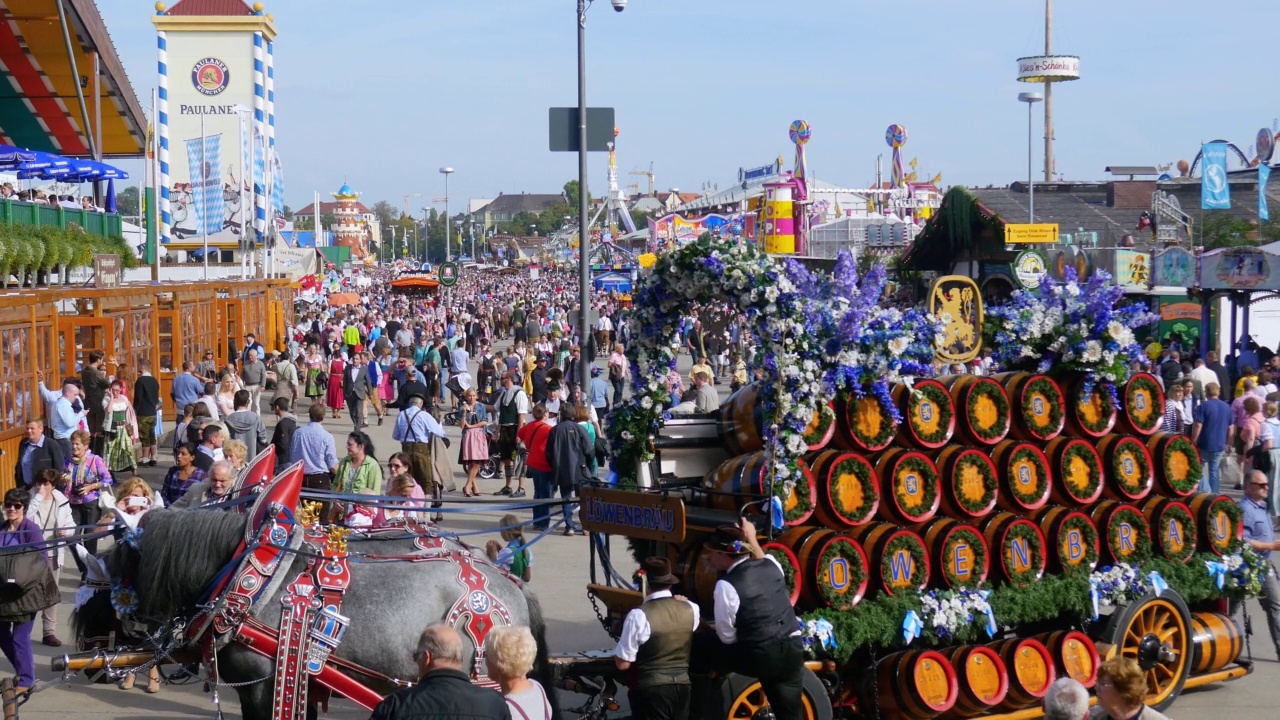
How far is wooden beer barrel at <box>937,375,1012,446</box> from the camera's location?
Answer: 8.53 metres

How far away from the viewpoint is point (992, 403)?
866 cm

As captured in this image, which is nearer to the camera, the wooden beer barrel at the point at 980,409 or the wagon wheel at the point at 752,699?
the wagon wheel at the point at 752,699

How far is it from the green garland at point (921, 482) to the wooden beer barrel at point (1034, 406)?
0.86 metres

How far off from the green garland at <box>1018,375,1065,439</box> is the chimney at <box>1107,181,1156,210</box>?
127ft

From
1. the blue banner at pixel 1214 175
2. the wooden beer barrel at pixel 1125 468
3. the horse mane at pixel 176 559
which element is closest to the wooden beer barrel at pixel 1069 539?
the wooden beer barrel at pixel 1125 468

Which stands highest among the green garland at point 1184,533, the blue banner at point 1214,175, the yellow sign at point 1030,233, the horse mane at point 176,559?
the blue banner at point 1214,175

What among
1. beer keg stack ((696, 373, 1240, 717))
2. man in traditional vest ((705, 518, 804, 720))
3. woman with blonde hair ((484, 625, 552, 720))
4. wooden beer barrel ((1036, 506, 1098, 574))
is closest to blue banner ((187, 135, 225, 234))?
beer keg stack ((696, 373, 1240, 717))

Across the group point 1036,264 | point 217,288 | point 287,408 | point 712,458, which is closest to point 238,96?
point 217,288

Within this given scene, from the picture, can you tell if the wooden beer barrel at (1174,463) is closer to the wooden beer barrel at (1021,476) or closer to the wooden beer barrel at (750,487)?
the wooden beer barrel at (1021,476)

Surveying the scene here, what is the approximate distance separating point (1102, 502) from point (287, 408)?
339 inches

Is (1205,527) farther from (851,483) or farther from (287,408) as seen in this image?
(287,408)

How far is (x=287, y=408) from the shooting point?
47.2 ft

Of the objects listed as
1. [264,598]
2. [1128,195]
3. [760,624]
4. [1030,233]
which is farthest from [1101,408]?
[1128,195]

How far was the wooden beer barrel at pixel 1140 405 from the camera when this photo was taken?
924cm
